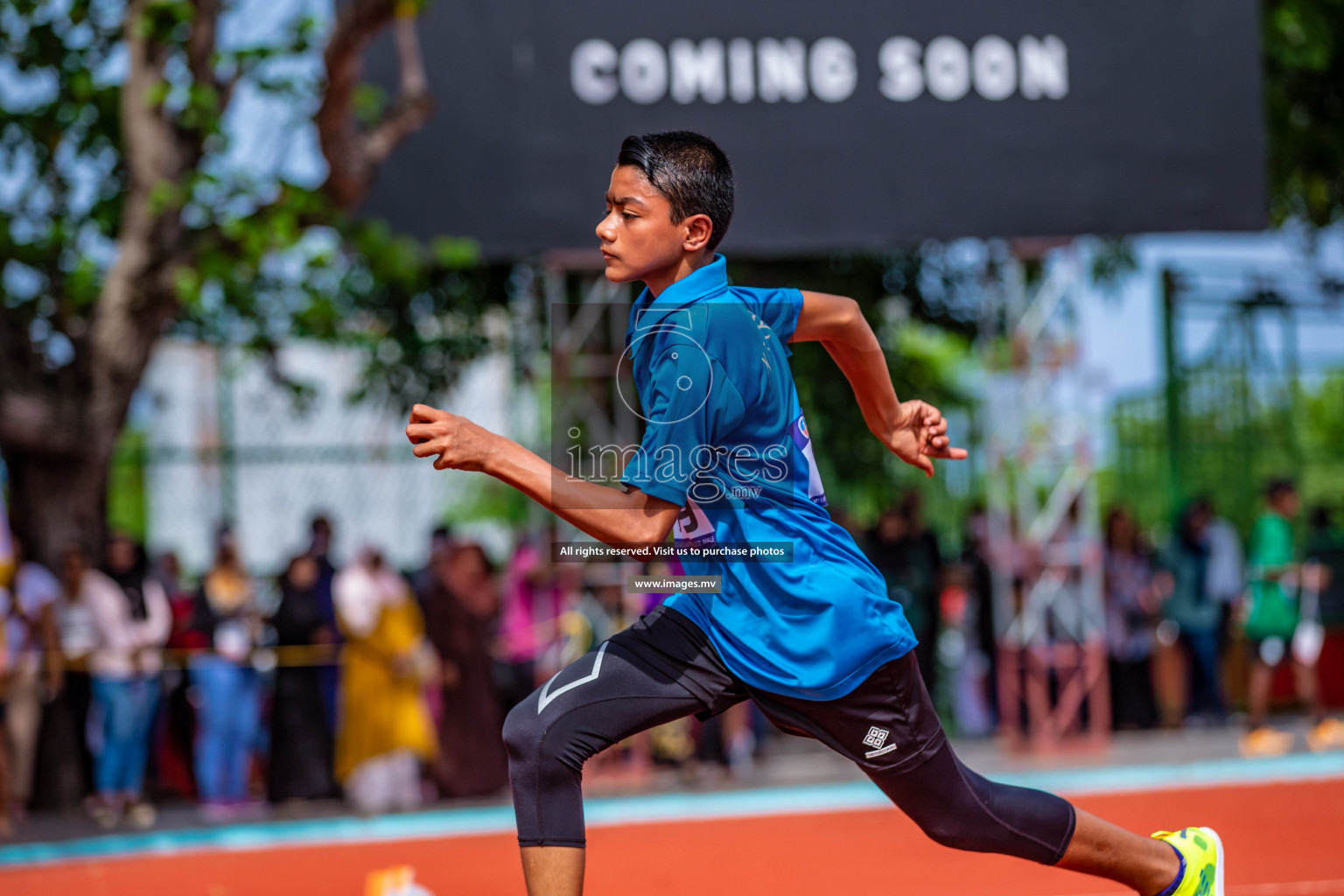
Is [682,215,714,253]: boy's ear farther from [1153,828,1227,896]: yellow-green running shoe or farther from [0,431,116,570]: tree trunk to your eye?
[0,431,116,570]: tree trunk

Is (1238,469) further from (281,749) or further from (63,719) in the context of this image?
(63,719)

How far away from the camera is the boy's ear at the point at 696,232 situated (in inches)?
115

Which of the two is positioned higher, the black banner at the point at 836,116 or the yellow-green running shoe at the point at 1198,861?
the black banner at the point at 836,116

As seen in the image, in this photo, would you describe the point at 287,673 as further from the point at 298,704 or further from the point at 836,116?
the point at 836,116

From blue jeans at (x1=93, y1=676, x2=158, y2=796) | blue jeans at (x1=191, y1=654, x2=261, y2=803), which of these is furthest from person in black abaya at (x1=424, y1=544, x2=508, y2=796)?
blue jeans at (x1=93, y1=676, x2=158, y2=796)

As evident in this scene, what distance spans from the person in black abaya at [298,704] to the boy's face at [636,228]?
20.9ft

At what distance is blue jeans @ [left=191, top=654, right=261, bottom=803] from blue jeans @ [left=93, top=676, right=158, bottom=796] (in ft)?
1.12

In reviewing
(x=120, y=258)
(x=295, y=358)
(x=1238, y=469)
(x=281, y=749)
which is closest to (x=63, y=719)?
(x=281, y=749)

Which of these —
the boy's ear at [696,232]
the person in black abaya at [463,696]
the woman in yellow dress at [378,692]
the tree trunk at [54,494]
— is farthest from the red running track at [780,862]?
the boy's ear at [696,232]

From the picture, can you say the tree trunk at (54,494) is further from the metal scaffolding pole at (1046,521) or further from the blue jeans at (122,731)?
the metal scaffolding pole at (1046,521)

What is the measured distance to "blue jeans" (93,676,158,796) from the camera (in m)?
8.48

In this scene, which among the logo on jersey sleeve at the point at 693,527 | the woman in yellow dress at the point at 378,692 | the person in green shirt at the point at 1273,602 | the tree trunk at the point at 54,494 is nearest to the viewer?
the logo on jersey sleeve at the point at 693,527

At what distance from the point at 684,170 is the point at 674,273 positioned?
0.74ft

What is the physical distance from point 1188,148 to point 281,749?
23.5 ft
